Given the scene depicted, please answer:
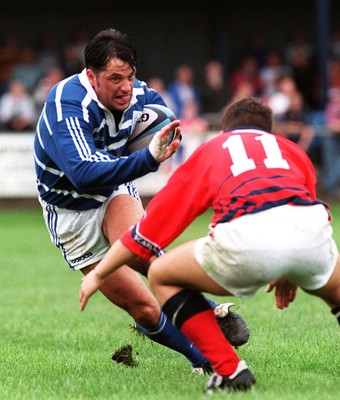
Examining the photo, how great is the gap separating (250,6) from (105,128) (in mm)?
18317

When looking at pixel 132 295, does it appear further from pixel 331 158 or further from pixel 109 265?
pixel 331 158

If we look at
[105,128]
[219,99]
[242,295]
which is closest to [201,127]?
[219,99]

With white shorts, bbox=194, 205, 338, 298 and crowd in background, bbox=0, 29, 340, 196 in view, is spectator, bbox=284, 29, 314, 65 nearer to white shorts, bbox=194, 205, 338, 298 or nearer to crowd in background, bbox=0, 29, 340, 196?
crowd in background, bbox=0, 29, 340, 196

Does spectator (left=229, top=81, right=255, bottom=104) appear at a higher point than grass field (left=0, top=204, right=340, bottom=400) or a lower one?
lower

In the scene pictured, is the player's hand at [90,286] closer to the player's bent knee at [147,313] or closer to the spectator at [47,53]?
the player's bent knee at [147,313]

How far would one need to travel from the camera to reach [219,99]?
1908 centimetres

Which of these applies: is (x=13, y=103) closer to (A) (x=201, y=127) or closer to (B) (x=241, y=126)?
(A) (x=201, y=127)

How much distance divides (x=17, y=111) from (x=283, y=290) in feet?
43.7

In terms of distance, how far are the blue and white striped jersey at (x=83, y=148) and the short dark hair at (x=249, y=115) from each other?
0.50 m

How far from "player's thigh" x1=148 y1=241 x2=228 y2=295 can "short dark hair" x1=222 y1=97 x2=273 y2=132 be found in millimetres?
607

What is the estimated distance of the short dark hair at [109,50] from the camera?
5551mm

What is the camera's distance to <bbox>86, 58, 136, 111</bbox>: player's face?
5555 millimetres

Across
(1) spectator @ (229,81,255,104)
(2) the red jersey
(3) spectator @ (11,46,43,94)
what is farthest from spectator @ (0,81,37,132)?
(2) the red jersey

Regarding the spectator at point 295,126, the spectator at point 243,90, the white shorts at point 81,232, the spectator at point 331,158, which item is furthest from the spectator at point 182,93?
the white shorts at point 81,232
